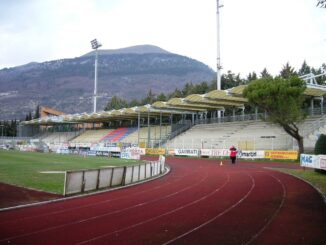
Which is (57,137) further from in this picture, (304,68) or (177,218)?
(177,218)

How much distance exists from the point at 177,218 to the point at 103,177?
7970mm

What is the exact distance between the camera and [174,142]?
2323 inches

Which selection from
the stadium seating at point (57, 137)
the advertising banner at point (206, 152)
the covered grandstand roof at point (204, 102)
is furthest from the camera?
the stadium seating at point (57, 137)

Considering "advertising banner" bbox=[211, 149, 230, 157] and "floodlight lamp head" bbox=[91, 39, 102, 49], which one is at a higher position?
"floodlight lamp head" bbox=[91, 39, 102, 49]

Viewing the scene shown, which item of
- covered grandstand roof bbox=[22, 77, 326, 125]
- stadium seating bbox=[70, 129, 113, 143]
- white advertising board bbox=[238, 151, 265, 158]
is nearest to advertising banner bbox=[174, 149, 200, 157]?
covered grandstand roof bbox=[22, 77, 326, 125]

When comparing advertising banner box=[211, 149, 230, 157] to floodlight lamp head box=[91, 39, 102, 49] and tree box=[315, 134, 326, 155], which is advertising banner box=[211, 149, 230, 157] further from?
floodlight lamp head box=[91, 39, 102, 49]

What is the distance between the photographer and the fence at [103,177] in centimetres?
1733

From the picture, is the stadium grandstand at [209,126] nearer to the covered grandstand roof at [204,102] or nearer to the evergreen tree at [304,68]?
the covered grandstand roof at [204,102]

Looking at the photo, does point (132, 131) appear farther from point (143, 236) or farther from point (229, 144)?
point (143, 236)

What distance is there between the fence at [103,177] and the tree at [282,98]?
16.6 metres

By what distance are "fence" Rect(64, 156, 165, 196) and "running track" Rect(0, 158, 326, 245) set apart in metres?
1.08

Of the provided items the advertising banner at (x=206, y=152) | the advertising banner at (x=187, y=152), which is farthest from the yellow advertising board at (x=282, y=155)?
the advertising banner at (x=187, y=152)

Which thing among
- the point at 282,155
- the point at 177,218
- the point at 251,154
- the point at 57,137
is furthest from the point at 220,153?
the point at 57,137

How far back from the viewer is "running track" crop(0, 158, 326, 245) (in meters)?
9.73
